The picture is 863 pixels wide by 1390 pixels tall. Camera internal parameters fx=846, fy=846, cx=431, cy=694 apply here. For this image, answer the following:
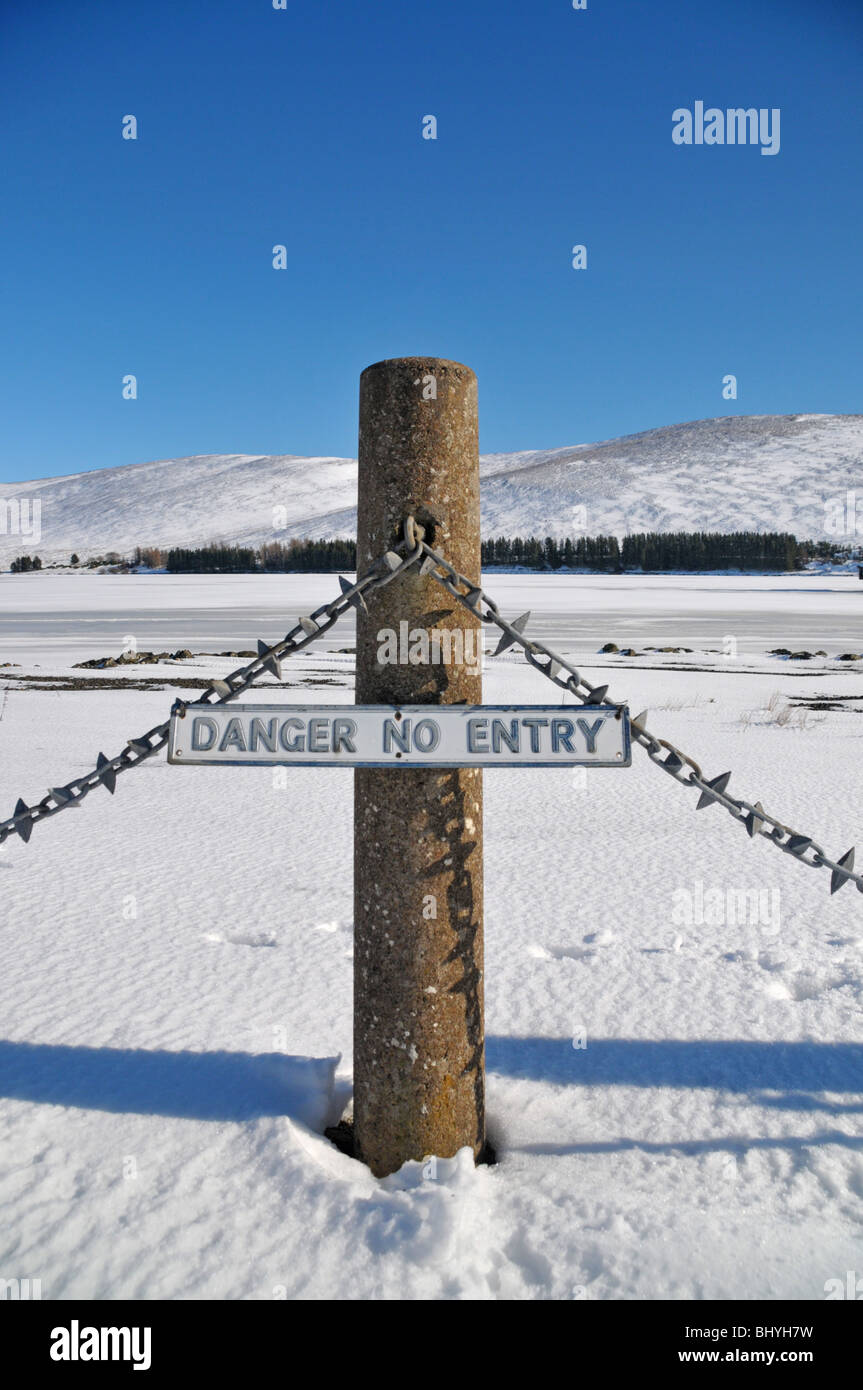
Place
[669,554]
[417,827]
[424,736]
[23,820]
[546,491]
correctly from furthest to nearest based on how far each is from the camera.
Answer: [546,491]
[669,554]
[23,820]
[417,827]
[424,736]

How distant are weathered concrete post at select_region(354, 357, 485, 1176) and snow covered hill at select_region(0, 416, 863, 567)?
96.0 meters

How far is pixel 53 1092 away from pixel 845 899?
145 inches

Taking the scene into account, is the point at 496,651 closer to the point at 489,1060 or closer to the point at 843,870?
the point at 843,870

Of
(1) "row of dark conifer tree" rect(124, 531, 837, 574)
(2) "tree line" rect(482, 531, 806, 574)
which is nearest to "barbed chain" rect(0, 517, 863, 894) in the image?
(1) "row of dark conifer tree" rect(124, 531, 837, 574)

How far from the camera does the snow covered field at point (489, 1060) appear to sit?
1.92 metres

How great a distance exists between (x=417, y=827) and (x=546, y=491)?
129 m

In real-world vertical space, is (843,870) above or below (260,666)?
below

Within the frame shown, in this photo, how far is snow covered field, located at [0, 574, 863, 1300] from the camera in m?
1.92

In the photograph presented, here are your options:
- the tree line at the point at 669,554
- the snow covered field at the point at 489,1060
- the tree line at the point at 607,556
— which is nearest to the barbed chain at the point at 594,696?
the snow covered field at the point at 489,1060

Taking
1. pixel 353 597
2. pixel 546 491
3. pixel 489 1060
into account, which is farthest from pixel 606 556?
pixel 353 597

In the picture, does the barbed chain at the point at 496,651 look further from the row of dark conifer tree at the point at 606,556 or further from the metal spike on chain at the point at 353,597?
the row of dark conifer tree at the point at 606,556

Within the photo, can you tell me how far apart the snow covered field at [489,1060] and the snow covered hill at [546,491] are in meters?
93.6

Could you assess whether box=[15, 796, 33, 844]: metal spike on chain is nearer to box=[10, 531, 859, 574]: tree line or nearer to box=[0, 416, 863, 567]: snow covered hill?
box=[10, 531, 859, 574]: tree line

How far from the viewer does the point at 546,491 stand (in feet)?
414
